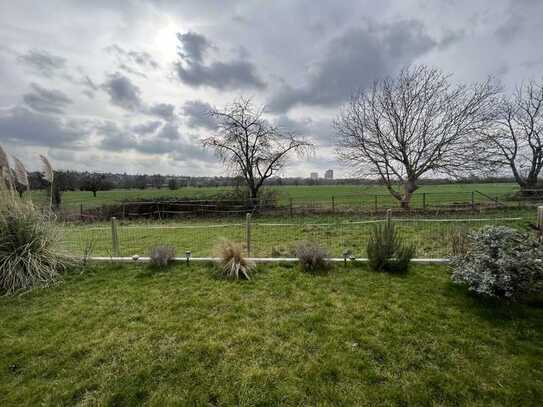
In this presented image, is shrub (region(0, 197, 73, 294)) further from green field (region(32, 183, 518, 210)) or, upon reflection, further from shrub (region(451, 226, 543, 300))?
shrub (region(451, 226, 543, 300))

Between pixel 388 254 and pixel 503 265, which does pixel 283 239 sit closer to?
pixel 388 254

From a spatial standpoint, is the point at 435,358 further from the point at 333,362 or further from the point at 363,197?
the point at 363,197

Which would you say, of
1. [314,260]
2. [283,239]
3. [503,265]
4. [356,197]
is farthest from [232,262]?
[356,197]

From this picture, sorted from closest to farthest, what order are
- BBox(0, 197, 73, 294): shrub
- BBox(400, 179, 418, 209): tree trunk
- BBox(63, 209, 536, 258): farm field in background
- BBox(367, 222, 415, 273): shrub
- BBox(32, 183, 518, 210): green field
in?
1. BBox(0, 197, 73, 294): shrub
2. BBox(367, 222, 415, 273): shrub
3. BBox(63, 209, 536, 258): farm field in background
4. BBox(400, 179, 418, 209): tree trunk
5. BBox(32, 183, 518, 210): green field

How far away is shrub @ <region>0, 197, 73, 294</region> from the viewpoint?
3879mm

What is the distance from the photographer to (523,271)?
3.07 meters

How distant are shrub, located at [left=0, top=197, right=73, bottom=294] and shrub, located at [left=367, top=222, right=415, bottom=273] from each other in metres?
5.80

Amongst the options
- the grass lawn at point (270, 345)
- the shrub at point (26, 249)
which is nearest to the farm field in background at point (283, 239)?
the shrub at point (26, 249)

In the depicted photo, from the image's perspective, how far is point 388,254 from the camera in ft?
14.5

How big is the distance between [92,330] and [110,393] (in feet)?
3.84

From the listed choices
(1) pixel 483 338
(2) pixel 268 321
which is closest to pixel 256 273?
(2) pixel 268 321

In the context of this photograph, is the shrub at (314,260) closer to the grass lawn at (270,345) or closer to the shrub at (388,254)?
the grass lawn at (270,345)

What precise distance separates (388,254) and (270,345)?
2.99 meters

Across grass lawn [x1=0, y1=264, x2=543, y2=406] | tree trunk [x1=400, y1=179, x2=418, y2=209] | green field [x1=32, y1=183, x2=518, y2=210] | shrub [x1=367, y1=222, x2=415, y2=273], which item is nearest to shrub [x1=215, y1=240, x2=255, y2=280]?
grass lawn [x1=0, y1=264, x2=543, y2=406]
